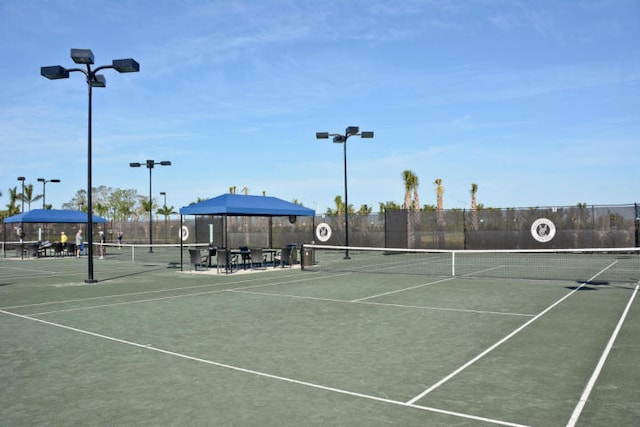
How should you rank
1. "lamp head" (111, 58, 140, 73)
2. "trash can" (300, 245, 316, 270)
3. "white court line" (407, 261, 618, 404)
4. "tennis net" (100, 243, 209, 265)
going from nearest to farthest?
"white court line" (407, 261, 618, 404), "lamp head" (111, 58, 140, 73), "trash can" (300, 245, 316, 270), "tennis net" (100, 243, 209, 265)

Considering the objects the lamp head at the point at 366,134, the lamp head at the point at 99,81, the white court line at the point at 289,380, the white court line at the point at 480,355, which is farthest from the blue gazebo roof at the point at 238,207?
the white court line at the point at 480,355

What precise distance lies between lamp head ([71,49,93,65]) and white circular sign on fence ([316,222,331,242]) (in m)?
22.7

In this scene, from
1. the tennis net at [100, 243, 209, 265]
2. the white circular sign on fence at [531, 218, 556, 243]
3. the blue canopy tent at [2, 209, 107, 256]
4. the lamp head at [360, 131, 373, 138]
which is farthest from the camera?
the white circular sign on fence at [531, 218, 556, 243]

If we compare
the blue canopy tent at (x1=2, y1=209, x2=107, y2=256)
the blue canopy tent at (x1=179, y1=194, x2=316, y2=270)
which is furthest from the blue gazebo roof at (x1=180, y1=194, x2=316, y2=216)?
the blue canopy tent at (x1=2, y1=209, x2=107, y2=256)

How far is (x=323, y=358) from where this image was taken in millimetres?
6801

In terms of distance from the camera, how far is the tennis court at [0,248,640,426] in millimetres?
4875

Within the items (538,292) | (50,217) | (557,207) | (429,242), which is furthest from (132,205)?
(538,292)

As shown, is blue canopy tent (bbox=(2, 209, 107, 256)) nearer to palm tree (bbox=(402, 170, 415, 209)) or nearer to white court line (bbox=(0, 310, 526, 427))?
white court line (bbox=(0, 310, 526, 427))

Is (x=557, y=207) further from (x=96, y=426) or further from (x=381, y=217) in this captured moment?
(x=96, y=426)

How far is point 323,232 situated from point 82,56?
23.2m

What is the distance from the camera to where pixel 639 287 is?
14188 millimetres

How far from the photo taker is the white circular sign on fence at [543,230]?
30.4 m

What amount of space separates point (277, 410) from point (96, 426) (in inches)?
61.6

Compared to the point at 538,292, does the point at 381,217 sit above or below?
above
